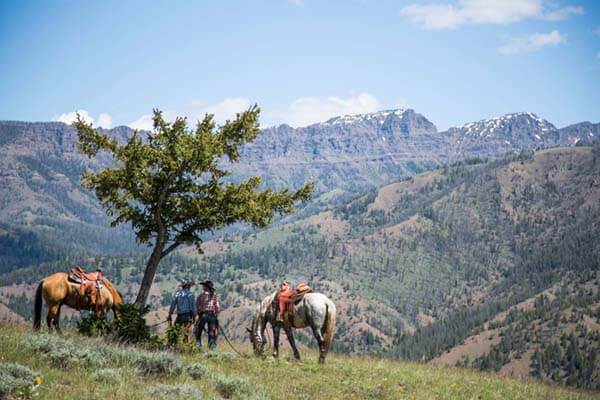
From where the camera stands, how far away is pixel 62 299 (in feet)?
71.5

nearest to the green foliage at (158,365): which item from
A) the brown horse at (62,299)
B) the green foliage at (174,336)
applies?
the green foliage at (174,336)

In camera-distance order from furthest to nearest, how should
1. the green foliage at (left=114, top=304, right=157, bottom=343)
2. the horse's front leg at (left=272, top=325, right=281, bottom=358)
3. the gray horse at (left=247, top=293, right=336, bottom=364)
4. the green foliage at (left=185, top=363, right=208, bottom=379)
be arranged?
the horse's front leg at (left=272, top=325, right=281, bottom=358)
the gray horse at (left=247, top=293, right=336, bottom=364)
the green foliage at (left=114, top=304, right=157, bottom=343)
the green foliage at (left=185, top=363, right=208, bottom=379)

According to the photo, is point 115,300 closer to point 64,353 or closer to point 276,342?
point 276,342

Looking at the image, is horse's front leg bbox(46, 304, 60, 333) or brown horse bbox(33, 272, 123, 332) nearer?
horse's front leg bbox(46, 304, 60, 333)

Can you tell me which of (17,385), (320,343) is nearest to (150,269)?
(320,343)

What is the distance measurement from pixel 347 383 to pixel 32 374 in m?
9.49

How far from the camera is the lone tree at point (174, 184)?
23625 mm

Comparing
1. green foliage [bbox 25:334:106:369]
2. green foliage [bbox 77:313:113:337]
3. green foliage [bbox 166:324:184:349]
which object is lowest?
green foliage [bbox 166:324:184:349]

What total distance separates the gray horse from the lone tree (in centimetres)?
446

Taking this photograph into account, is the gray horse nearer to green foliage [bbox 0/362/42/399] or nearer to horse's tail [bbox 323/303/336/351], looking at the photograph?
horse's tail [bbox 323/303/336/351]

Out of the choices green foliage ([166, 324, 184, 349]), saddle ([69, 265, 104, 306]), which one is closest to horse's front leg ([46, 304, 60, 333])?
saddle ([69, 265, 104, 306])

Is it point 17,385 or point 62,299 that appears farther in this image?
point 62,299

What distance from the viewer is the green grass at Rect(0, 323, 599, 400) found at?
Result: 12234mm

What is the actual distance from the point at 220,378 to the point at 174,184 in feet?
39.2
